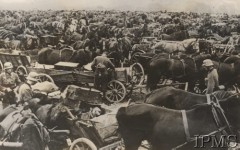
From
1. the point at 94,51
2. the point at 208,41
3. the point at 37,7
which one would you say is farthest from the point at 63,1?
the point at 208,41

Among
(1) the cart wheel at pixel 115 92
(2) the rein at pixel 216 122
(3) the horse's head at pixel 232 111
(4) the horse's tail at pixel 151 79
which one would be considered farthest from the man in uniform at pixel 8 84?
(3) the horse's head at pixel 232 111

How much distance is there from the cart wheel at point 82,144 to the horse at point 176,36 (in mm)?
1150

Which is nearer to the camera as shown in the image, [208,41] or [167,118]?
[167,118]

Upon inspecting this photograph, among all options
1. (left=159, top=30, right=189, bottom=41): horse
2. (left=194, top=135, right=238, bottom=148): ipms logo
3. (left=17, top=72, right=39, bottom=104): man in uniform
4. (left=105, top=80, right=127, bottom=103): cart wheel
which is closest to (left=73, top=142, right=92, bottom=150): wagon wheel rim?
(left=105, top=80, right=127, bottom=103): cart wheel

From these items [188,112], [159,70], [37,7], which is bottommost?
[188,112]

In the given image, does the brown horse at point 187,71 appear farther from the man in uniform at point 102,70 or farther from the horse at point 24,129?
the horse at point 24,129

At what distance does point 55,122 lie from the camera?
3898 mm

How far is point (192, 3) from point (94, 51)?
1.00 meters

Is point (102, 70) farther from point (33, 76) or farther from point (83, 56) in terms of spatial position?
point (33, 76)

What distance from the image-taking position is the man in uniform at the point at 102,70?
3.93 meters

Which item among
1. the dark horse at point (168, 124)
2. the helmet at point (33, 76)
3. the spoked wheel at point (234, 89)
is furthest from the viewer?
the helmet at point (33, 76)

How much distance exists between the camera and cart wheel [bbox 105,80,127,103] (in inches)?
153

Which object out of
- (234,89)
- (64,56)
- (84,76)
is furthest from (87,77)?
(234,89)

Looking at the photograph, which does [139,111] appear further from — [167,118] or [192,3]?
[192,3]
